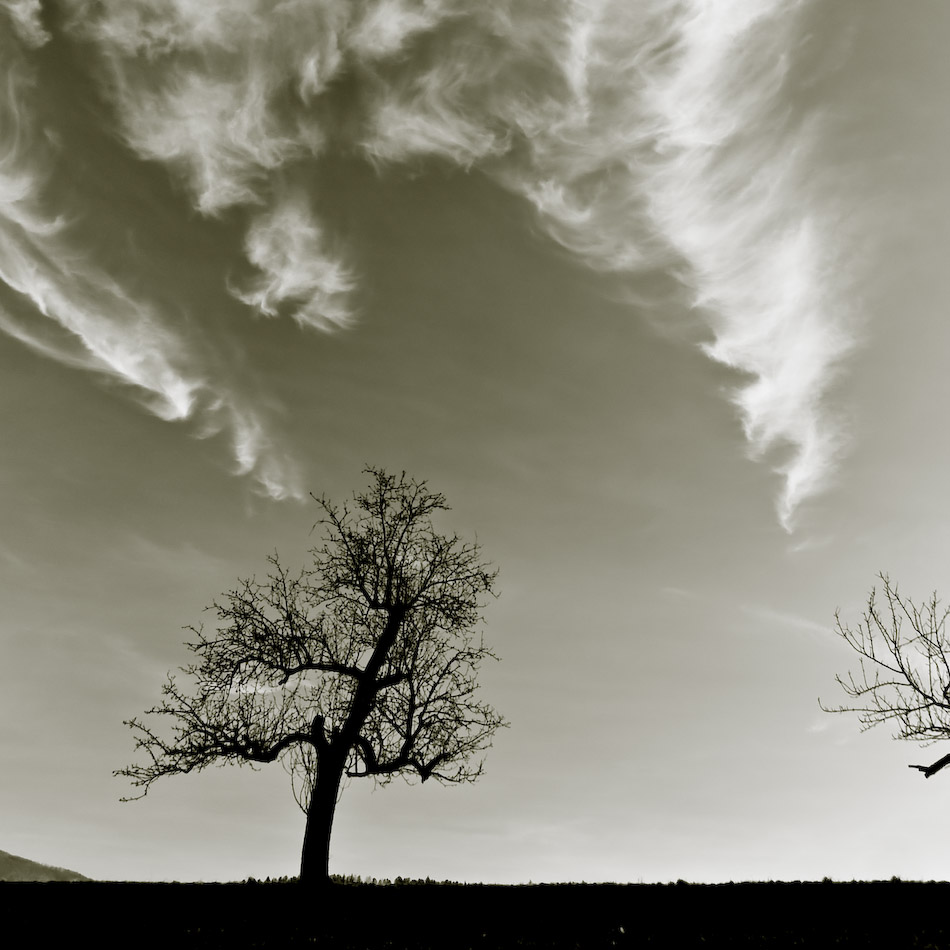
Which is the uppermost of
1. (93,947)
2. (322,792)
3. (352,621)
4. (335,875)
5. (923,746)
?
(352,621)

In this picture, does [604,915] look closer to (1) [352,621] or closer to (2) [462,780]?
(2) [462,780]

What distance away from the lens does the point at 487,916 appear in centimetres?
1116

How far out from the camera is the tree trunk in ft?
53.3

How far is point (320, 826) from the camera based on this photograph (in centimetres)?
1667

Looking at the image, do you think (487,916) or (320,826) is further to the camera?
(320,826)

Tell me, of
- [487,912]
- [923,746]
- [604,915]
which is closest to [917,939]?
[604,915]

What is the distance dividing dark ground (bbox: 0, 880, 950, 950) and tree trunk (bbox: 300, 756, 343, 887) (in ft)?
12.4

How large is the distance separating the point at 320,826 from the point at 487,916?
6808mm

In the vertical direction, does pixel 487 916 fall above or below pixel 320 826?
below

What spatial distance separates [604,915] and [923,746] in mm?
13265

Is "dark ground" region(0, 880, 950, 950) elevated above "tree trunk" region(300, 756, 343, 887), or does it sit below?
below

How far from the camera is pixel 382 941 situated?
396 inches

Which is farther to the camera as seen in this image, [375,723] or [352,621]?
[352,621]

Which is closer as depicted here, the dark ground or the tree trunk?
the dark ground
